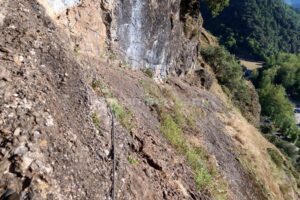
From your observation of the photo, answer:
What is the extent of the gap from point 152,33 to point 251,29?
11822 cm

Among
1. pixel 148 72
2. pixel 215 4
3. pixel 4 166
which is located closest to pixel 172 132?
pixel 148 72

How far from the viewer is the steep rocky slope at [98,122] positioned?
28.5 ft

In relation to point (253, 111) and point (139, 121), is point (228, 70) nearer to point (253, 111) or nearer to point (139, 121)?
point (253, 111)

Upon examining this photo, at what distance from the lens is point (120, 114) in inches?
496

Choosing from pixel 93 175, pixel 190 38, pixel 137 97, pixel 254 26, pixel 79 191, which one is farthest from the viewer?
pixel 254 26

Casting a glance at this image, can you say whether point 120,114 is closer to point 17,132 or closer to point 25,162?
point 17,132

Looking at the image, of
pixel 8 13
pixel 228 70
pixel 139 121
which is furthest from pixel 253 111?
pixel 8 13

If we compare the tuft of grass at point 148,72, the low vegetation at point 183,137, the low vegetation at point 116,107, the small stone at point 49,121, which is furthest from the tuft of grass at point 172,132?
the tuft of grass at point 148,72

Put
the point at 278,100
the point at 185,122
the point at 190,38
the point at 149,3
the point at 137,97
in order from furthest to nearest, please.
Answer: the point at 278,100 → the point at 190,38 → the point at 149,3 → the point at 185,122 → the point at 137,97

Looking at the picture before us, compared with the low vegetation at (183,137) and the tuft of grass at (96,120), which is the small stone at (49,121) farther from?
the low vegetation at (183,137)

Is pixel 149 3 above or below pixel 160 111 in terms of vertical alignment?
above

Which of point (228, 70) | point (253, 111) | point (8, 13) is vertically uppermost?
point (8, 13)

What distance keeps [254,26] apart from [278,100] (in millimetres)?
61830

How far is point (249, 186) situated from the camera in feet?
61.6
